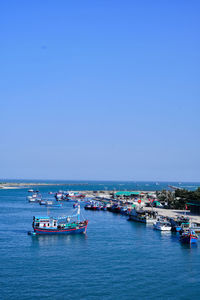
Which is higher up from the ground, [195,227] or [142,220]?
[195,227]

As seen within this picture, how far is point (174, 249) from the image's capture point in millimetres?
57219

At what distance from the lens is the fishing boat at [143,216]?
293 feet

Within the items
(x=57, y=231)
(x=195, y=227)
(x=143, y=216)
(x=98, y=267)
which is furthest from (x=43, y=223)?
(x=143, y=216)

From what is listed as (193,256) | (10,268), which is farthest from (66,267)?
(193,256)

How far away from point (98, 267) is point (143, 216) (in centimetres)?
4802

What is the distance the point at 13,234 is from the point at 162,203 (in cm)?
6728

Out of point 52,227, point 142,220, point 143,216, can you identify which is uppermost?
point 143,216

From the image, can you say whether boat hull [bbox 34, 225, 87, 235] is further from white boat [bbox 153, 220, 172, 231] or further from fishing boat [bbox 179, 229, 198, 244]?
fishing boat [bbox 179, 229, 198, 244]

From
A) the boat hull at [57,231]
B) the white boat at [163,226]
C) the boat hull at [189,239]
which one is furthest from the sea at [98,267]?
the white boat at [163,226]

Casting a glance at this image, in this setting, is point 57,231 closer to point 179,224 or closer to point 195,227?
point 179,224

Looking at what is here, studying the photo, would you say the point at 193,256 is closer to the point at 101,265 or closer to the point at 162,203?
the point at 101,265

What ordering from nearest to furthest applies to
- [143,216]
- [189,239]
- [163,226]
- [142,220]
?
1. [189,239]
2. [163,226]
3. [142,220]
4. [143,216]

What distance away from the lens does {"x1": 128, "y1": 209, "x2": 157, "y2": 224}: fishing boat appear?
293 ft

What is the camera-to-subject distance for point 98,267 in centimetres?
4612
